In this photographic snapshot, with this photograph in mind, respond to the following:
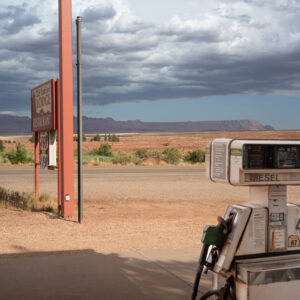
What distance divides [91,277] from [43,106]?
24.7ft

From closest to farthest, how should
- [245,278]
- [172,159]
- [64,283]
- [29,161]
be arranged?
[245,278] < [64,283] < [29,161] < [172,159]

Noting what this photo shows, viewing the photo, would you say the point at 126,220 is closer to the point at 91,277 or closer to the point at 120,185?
the point at 91,277

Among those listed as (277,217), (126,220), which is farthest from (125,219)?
(277,217)

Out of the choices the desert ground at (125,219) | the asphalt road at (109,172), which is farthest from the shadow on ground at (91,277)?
the asphalt road at (109,172)

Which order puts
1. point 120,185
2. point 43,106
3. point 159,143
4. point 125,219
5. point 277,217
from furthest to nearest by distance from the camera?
point 159,143 < point 120,185 < point 43,106 < point 125,219 < point 277,217

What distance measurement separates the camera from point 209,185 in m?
20.9

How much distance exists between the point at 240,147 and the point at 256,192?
1.76 ft

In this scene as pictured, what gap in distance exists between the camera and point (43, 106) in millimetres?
12898

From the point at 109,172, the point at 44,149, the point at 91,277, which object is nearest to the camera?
the point at 91,277

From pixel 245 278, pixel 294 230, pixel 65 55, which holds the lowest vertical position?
pixel 245 278

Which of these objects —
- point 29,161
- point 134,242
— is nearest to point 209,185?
point 134,242

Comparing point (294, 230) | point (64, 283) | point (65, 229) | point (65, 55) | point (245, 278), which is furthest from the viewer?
point (65, 55)

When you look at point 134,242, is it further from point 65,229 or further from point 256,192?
point 256,192

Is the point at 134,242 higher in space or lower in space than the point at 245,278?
lower
